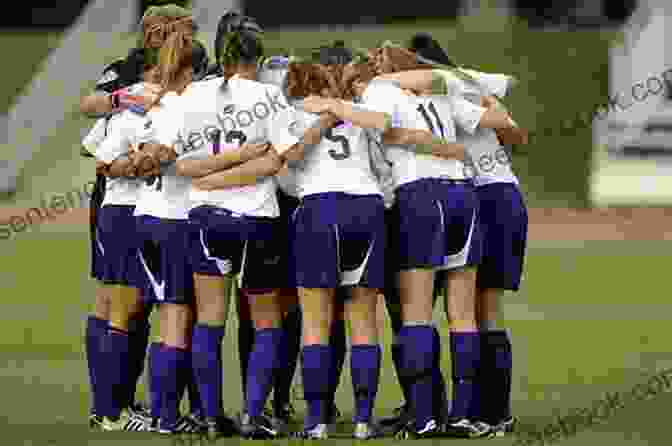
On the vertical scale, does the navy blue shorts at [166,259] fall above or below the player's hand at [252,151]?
below

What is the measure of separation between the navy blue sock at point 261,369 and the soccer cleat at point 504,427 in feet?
3.91

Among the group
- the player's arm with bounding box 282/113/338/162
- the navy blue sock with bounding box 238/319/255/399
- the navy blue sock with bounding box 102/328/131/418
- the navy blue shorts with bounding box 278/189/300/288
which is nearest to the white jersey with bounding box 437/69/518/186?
the player's arm with bounding box 282/113/338/162

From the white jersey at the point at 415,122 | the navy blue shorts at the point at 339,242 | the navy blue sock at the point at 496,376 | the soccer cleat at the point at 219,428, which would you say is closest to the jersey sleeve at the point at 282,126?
the navy blue shorts at the point at 339,242

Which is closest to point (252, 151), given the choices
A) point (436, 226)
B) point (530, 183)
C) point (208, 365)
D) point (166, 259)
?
point (166, 259)

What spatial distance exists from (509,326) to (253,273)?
6.23m

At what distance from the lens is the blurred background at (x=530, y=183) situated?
11.6 m

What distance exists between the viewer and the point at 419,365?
895 cm

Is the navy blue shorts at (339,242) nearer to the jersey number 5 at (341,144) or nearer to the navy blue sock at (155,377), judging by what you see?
the jersey number 5 at (341,144)

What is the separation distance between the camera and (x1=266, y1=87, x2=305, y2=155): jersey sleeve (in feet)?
29.1

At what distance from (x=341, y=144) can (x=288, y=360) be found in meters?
1.36

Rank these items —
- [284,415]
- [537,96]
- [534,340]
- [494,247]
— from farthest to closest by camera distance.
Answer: [537,96], [534,340], [284,415], [494,247]

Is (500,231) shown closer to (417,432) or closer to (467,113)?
(467,113)

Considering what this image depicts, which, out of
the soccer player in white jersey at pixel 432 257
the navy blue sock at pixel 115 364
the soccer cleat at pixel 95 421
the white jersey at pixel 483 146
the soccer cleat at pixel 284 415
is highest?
the white jersey at pixel 483 146

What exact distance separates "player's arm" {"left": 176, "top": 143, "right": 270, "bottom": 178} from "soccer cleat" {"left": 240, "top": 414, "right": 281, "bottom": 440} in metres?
1.26
